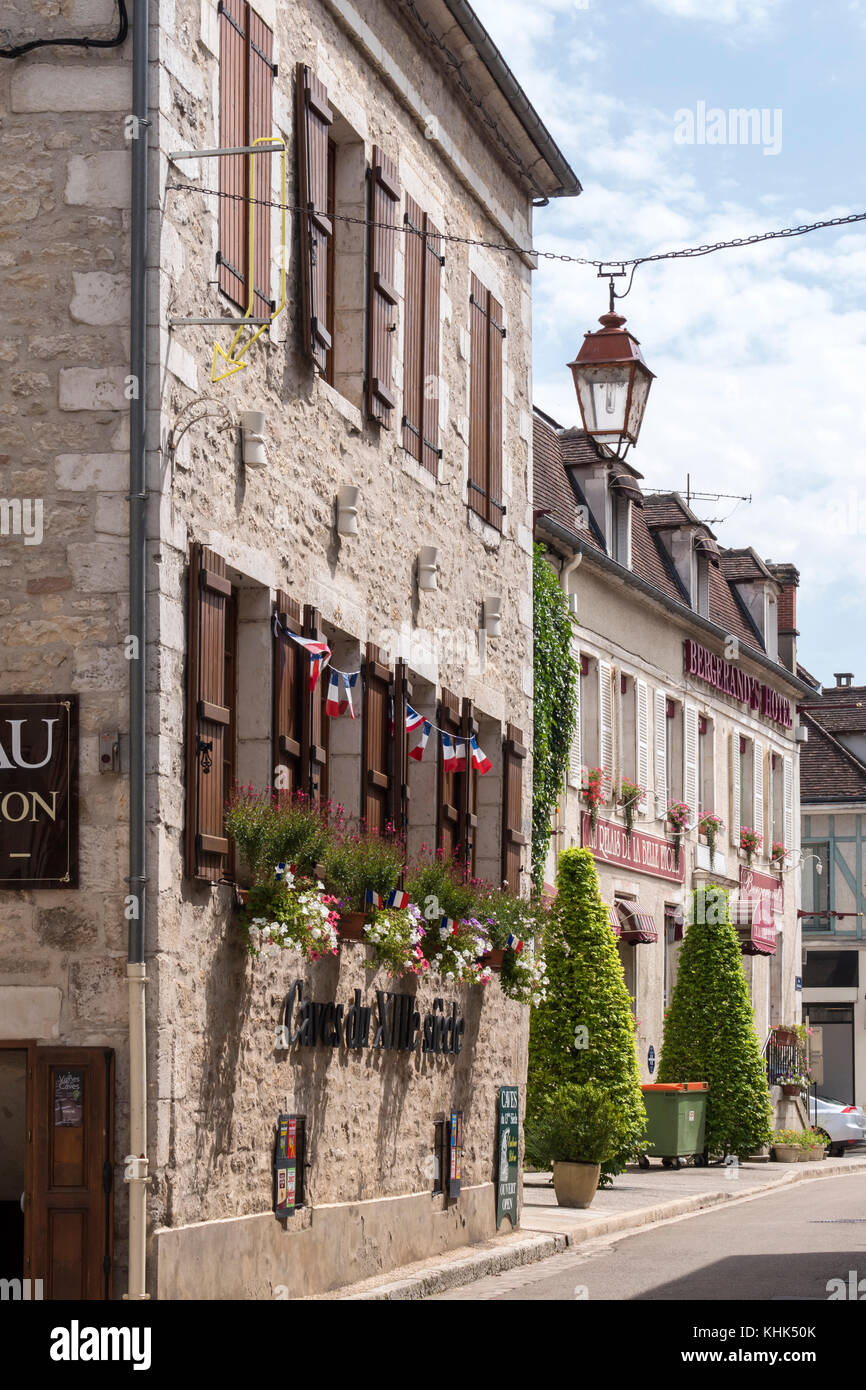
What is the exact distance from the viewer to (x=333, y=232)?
12859 millimetres

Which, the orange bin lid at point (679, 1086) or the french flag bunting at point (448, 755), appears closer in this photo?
the french flag bunting at point (448, 755)

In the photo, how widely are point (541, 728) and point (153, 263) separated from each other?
11691 mm

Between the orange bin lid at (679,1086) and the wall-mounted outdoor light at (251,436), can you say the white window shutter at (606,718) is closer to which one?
the orange bin lid at (679,1086)

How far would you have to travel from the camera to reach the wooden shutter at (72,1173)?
922 cm

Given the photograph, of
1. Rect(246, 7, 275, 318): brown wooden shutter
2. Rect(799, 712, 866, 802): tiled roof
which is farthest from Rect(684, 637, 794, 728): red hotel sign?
Rect(246, 7, 275, 318): brown wooden shutter

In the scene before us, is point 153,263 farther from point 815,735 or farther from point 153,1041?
point 815,735

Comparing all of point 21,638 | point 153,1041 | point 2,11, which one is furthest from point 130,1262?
point 2,11

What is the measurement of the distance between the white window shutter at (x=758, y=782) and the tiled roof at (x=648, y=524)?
5.17 feet

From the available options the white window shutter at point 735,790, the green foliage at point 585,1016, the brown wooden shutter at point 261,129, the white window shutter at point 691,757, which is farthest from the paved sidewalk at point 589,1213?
the brown wooden shutter at point 261,129

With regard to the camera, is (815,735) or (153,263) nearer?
(153,263)

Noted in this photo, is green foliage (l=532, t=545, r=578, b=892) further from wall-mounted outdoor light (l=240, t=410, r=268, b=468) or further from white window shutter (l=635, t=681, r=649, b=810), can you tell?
wall-mounted outdoor light (l=240, t=410, r=268, b=468)

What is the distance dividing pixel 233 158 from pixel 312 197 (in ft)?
3.56

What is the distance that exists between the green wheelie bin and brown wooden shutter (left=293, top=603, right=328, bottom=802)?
13.2 m

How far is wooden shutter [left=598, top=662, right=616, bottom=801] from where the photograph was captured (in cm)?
2527
